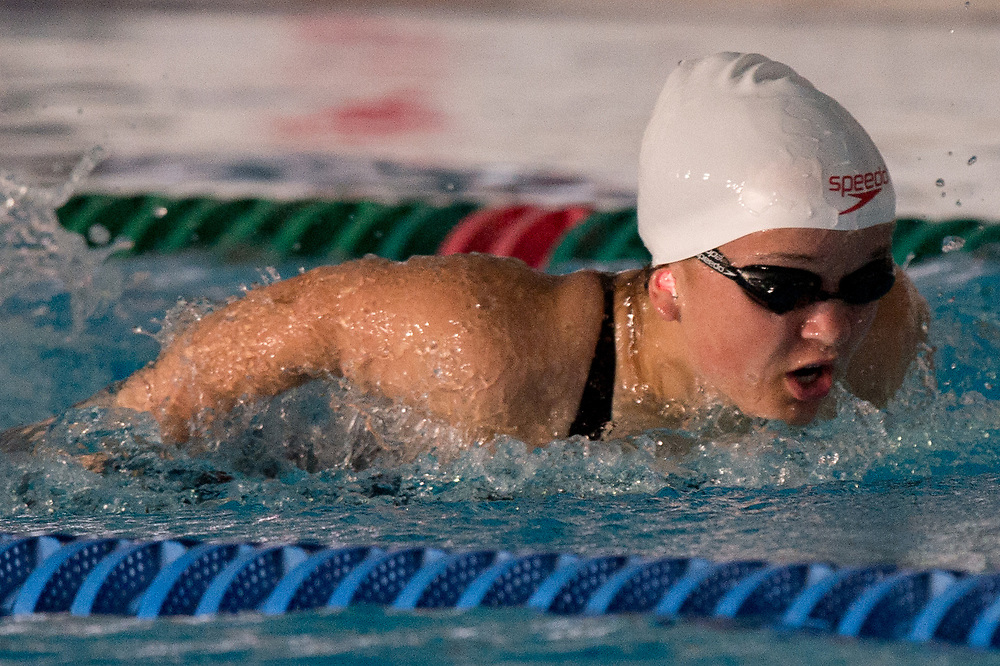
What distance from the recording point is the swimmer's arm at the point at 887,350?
7.70ft

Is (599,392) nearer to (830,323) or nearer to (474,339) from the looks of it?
(474,339)

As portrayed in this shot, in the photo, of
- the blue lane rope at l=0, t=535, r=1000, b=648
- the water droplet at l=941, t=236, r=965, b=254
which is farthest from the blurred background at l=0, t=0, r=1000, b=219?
the blue lane rope at l=0, t=535, r=1000, b=648

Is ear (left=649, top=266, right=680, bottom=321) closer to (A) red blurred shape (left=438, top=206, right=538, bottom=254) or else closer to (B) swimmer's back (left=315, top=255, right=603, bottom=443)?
(B) swimmer's back (left=315, top=255, right=603, bottom=443)

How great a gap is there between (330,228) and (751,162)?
216cm

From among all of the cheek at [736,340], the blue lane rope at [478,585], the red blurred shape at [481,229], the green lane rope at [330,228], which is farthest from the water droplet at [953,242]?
the blue lane rope at [478,585]

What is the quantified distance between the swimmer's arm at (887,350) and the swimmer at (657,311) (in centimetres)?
11

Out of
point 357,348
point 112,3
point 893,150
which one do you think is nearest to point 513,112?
point 893,150

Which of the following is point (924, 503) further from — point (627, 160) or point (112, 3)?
point (112, 3)

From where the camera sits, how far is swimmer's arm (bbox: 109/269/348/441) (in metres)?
2.16

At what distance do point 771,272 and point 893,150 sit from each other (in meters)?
3.82

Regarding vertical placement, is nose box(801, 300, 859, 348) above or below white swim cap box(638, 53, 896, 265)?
below

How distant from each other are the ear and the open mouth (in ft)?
0.69

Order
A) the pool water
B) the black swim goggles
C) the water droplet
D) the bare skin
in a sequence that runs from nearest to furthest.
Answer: the pool water, the black swim goggles, the bare skin, the water droplet

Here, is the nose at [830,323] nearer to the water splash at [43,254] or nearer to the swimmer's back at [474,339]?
the swimmer's back at [474,339]
